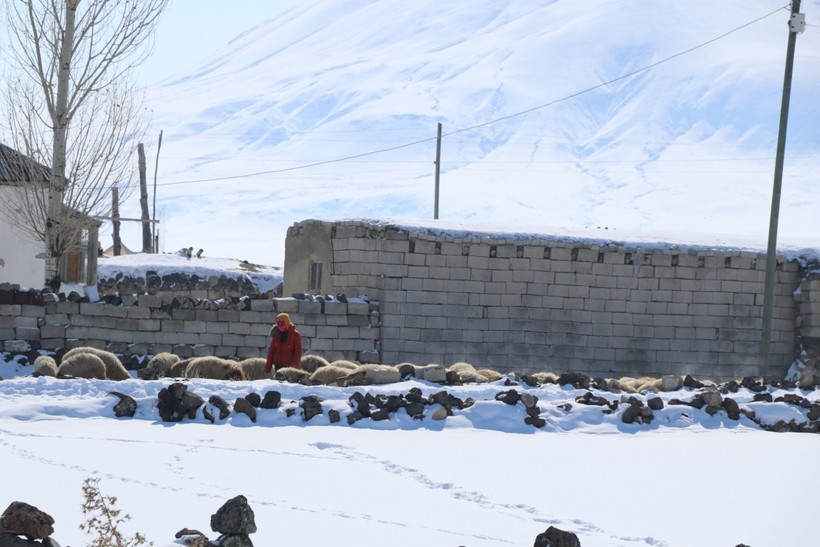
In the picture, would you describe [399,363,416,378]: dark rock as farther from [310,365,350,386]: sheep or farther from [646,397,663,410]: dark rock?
[646,397,663,410]: dark rock

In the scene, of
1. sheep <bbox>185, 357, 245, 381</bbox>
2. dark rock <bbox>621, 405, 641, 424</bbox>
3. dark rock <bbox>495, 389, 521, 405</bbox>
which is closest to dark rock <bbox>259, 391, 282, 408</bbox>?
dark rock <bbox>495, 389, 521, 405</bbox>

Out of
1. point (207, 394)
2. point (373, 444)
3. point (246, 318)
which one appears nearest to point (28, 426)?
point (207, 394)

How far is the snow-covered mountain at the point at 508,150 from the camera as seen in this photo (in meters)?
138

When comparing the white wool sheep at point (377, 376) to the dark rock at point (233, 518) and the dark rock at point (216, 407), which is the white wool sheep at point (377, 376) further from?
the dark rock at point (233, 518)

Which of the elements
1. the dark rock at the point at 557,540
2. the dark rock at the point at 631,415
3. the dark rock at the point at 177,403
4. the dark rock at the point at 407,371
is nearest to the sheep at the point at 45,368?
the dark rock at the point at 177,403

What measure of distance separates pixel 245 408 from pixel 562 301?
32.1 feet

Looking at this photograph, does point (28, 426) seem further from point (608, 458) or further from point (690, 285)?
point (690, 285)

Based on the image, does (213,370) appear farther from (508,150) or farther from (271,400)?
(508,150)

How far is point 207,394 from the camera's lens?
12977mm

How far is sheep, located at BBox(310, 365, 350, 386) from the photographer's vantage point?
48.1 ft

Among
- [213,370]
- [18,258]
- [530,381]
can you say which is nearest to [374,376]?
[530,381]

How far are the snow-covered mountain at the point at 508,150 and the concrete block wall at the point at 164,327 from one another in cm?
10689

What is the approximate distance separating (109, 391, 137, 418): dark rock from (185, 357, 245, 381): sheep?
3005mm

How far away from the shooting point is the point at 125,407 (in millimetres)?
12406
